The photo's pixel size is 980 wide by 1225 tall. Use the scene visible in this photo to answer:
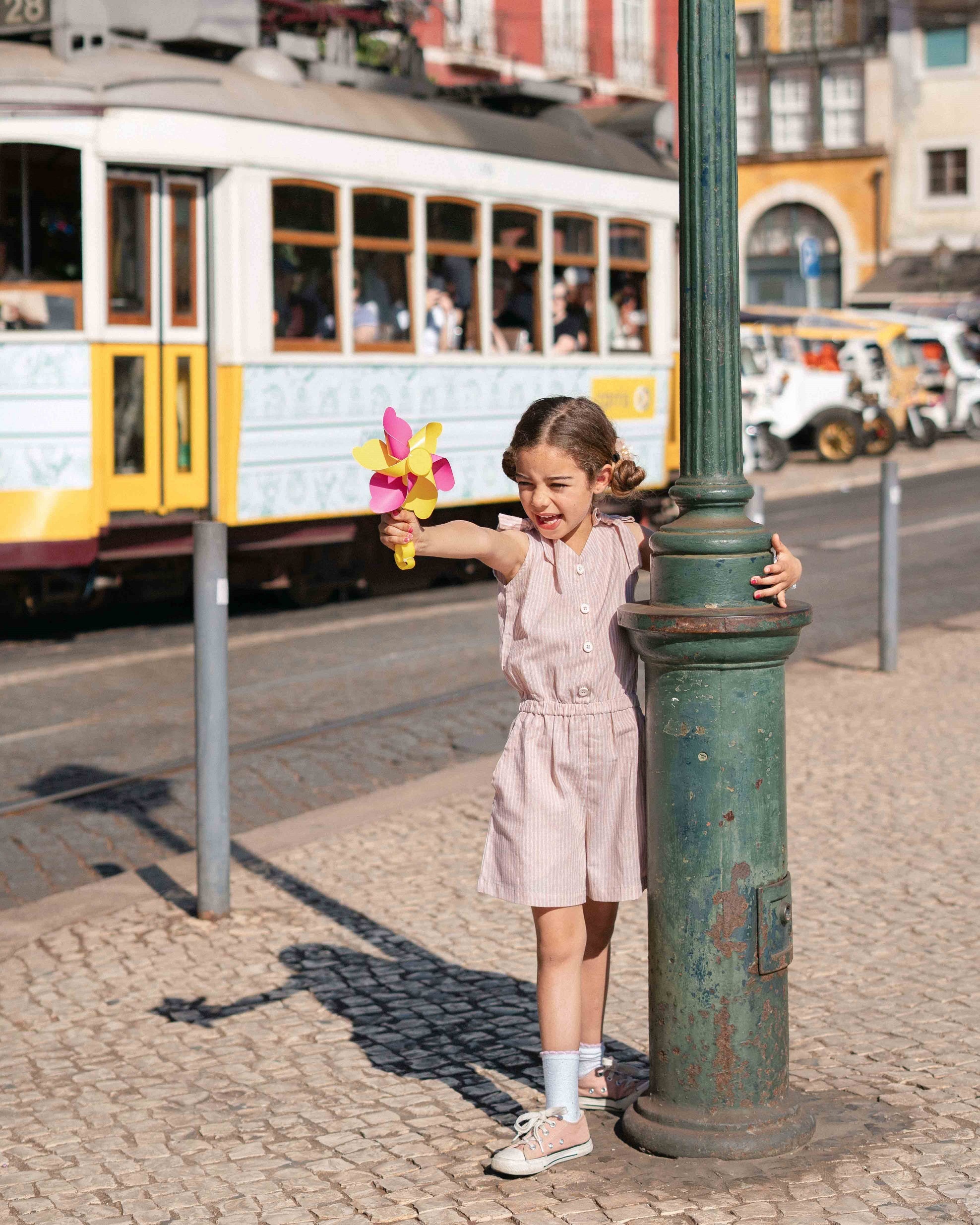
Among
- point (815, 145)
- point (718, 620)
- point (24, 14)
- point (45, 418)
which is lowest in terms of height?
point (718, 620)

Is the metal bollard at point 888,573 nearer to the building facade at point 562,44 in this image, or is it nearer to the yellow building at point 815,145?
the building facade at point 562,44

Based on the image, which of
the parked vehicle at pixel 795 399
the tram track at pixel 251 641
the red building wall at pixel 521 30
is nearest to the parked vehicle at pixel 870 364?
the parked vehicle at pixel 795 399

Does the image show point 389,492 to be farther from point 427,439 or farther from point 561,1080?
point 561,1080

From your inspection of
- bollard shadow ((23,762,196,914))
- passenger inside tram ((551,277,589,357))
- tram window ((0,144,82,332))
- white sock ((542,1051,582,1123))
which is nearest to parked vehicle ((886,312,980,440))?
passenger inside tram ((551,277,589,357))

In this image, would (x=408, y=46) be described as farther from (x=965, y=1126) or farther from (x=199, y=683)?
(x=965, y=1126)

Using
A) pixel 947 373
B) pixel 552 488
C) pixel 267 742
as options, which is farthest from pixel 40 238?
pixel 947 373

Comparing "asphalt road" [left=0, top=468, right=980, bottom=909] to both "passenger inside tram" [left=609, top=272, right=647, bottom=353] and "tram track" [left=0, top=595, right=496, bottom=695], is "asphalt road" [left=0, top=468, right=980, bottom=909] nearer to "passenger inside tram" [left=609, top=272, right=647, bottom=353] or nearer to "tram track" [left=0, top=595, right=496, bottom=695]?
"tram track" [left=0, top=595, right=496, bottom=695]

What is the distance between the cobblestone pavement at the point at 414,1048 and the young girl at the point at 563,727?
340 mm

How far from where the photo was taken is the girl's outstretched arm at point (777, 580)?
3951 millimetres

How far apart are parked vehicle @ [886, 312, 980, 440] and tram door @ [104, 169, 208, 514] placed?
61.6 feet

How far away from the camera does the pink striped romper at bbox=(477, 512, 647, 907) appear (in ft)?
13.4

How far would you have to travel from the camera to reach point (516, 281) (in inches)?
594

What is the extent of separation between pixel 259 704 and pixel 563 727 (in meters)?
6.01

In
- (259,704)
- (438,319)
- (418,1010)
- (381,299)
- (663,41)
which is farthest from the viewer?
(663,41)
